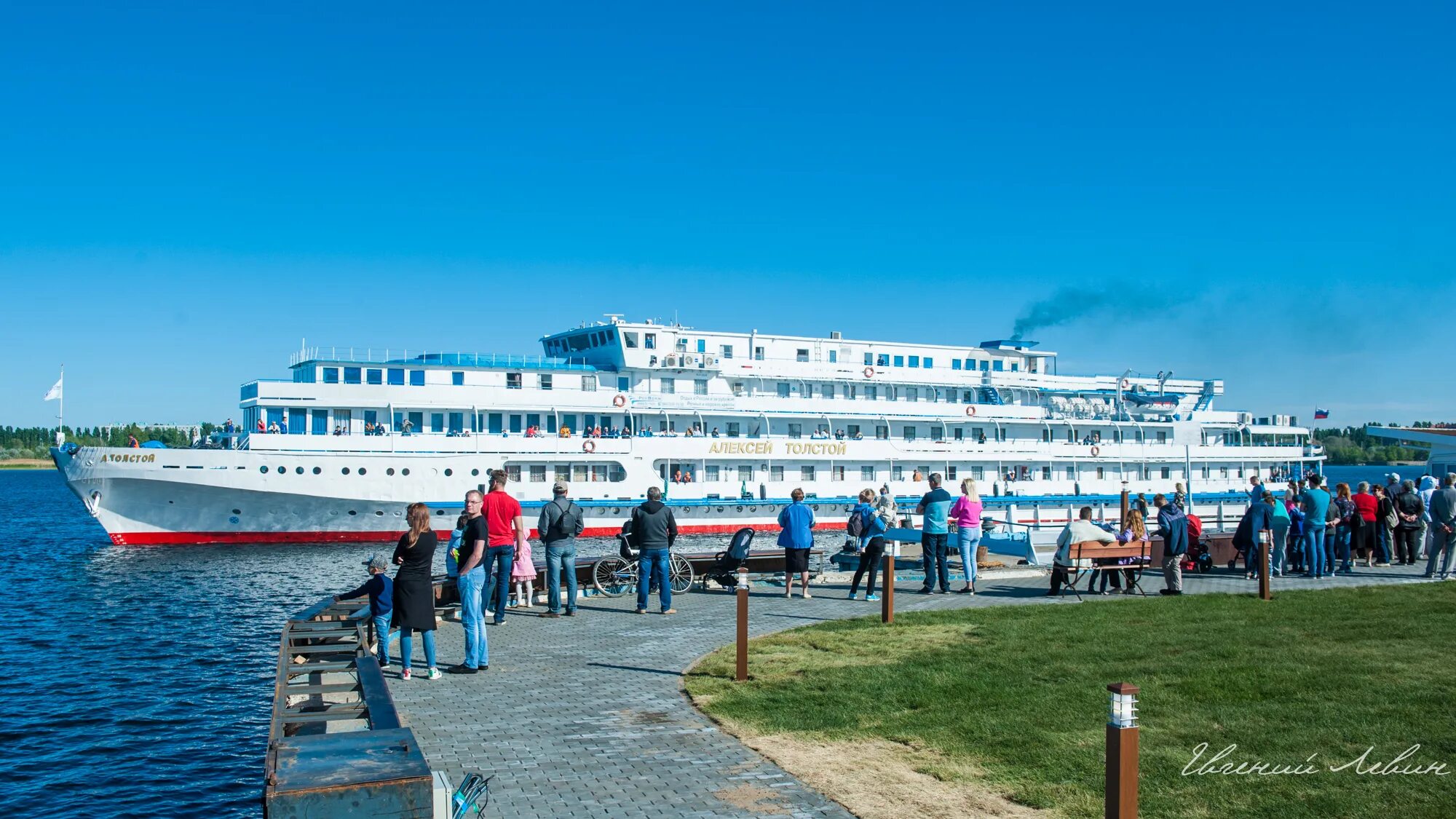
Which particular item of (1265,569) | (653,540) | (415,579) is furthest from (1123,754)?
(1265,569)

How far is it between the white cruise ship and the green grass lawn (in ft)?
85.5

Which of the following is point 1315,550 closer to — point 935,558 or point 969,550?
point 969,550

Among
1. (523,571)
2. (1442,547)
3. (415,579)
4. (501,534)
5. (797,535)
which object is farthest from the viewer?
(1442,547)

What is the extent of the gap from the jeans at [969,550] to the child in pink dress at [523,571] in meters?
6.81

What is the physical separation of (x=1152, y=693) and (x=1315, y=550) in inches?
437

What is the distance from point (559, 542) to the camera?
557 inches

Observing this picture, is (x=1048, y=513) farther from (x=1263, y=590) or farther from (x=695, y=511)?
(x=1263, y=590)

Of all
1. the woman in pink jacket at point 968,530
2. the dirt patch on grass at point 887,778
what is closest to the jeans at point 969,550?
the woman in pink jacket at point 968,530

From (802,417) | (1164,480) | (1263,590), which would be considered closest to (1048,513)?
(1164,480)

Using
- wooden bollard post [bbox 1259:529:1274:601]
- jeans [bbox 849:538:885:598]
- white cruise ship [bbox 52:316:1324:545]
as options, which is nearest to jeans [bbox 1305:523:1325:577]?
wooden bollard post [bbox 1259:529:1274:601]

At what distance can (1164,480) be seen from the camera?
4962 cm

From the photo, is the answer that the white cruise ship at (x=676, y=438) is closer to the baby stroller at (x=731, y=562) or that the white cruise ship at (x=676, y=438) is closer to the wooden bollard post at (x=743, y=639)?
the baby stroller at (x=731, y=562)

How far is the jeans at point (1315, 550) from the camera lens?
18219 mm

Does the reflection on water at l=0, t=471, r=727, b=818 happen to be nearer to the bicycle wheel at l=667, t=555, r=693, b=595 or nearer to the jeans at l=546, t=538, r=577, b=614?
the jeans at l=546, t=538, r=577, b=614
